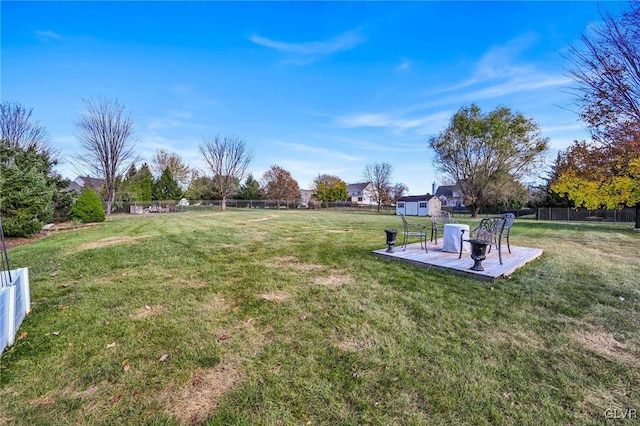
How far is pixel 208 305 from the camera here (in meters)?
3.43

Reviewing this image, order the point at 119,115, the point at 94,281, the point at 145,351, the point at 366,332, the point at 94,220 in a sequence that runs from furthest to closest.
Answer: the point at 119,115, the point at 94,220, the point at 94,281, the point at 366,332, the point at 145,351

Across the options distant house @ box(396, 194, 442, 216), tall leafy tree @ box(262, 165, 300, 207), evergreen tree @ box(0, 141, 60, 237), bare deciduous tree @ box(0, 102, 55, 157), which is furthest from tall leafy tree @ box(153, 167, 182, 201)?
distant house @ box(396, 194, 442, 216)

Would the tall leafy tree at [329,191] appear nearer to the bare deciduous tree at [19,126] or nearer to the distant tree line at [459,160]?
the distant tree line at [459,160]

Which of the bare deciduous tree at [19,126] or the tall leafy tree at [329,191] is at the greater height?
the bare deciduous tree at [19,126]

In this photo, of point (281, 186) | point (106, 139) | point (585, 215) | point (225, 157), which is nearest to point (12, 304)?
point (106, 139)

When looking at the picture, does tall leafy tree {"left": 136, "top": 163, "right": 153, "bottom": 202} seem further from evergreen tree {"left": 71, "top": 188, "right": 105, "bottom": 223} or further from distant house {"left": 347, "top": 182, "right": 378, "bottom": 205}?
distant house {"left": 347, "top": 182, "right": 378, "bottom": 205}

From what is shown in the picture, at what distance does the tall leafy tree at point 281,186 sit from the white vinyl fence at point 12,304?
128 feet

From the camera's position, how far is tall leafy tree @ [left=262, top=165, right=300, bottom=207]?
42.9 metres

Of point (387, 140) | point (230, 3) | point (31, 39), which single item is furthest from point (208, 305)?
point (387, 140)

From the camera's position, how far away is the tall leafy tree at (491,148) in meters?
23.9

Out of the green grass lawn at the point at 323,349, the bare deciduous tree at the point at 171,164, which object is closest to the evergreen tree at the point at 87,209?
the green grass lawn at the point at 323,349

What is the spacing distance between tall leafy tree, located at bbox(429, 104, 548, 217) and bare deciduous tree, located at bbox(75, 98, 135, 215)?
28013mm

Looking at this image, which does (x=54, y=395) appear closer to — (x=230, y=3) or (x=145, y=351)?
(x=145, y=351)

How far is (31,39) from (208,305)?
10.1 meters
